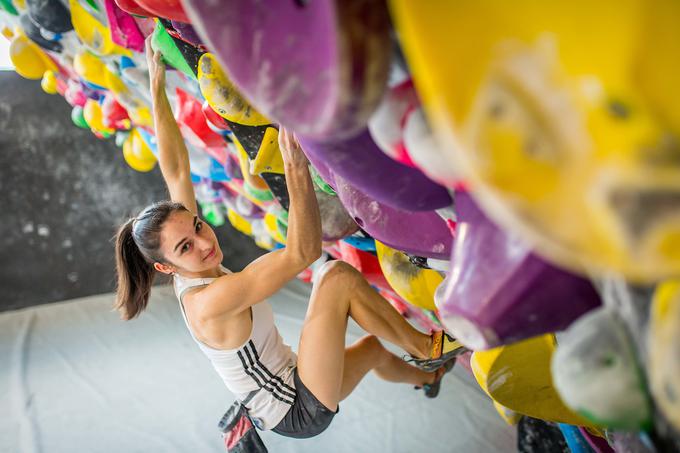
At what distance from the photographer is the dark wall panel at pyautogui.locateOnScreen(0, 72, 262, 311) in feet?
10.4

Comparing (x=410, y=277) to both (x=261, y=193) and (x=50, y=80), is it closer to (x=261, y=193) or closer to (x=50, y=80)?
(x=261, y=193)

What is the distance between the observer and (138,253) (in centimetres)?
111

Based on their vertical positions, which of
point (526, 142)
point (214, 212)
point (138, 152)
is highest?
point (526, 142)

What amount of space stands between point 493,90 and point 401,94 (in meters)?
0.10

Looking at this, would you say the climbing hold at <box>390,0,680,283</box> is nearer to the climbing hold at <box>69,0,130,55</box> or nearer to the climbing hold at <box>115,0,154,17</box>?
the climbing hold at <box>115,0,154,17</box>

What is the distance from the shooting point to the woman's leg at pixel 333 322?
3.46 ft

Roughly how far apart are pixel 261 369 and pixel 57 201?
2.53 m

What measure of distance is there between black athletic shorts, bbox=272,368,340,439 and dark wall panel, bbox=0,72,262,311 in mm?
2292

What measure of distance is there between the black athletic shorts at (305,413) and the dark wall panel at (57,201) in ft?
7.52

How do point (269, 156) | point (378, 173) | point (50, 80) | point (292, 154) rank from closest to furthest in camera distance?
point (378, 173), point (292, 154), point (269, 156), point (50, 80)

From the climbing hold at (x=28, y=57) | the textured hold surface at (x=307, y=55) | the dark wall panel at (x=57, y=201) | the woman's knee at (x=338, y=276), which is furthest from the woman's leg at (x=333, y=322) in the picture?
the dark wall panel at (x=57, y=201)

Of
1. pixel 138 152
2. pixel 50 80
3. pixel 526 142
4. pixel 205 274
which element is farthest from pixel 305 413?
pixel 50 80

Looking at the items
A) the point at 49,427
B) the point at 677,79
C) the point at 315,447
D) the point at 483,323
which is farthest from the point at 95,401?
the point at 677,79

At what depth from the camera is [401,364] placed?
133cm
